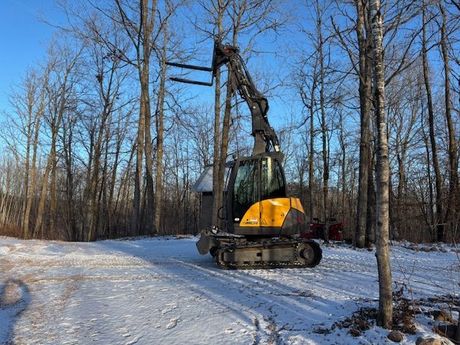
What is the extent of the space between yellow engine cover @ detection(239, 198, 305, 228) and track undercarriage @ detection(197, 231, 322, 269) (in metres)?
0.44

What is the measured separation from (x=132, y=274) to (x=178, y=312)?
375 centimetres

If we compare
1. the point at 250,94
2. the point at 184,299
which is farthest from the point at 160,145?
the point at 184,299

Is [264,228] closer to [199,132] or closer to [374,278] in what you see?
[374,278]

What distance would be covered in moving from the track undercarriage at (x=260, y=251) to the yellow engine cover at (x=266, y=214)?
0.44 metres

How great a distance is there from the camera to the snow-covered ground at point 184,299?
564 cm

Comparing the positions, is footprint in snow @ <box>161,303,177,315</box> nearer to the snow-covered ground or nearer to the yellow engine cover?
the snow-covered ground

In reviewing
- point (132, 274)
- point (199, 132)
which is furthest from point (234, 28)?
point (199, 132)

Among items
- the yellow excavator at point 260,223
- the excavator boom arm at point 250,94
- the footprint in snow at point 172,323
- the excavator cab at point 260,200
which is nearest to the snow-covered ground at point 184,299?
the footprint in snow at point 172,323

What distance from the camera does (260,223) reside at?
1131 centimetres

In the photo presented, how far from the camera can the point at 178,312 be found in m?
6.74

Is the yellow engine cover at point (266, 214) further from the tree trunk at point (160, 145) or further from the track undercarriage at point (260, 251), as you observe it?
the tree trunk at point (160, 145)

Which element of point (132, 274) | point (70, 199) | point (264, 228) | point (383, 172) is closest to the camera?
point (383, 172)

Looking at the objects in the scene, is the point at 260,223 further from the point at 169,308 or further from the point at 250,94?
the point at 169,308

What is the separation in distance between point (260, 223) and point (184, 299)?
4084mm
